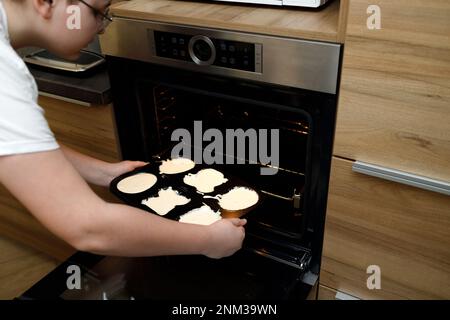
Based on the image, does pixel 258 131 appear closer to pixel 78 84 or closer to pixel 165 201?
pixel 165 201

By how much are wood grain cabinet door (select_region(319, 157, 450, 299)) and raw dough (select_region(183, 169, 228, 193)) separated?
0.94 feet

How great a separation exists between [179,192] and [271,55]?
41cm

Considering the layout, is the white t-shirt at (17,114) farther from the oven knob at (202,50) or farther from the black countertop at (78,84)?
the black countertop at (78,84)

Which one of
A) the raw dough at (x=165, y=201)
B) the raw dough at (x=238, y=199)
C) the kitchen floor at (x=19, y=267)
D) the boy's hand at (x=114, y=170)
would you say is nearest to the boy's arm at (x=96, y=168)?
the boy's hand at (x=114, y=170)

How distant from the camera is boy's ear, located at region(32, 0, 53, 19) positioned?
0.71 meters

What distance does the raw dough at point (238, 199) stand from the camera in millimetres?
1047

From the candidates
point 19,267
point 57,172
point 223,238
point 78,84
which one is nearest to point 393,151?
point 223,238

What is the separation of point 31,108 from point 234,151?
2.28ft

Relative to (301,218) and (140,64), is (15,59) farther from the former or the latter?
(301,218)

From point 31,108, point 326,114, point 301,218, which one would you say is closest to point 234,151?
point 301,218

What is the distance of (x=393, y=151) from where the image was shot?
0.86 m

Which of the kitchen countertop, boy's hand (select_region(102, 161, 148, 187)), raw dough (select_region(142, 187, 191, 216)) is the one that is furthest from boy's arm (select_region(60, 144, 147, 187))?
the kitchen countertop

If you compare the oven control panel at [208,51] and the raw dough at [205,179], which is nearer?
the oven control panel at [208,51]

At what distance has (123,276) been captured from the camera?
1.08 metres
